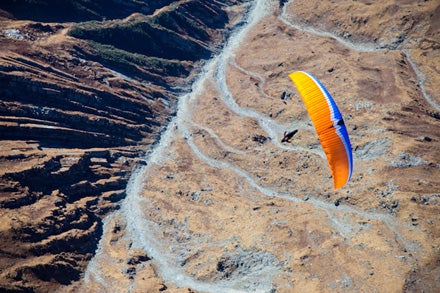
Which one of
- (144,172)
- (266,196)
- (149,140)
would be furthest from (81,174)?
(266,196)

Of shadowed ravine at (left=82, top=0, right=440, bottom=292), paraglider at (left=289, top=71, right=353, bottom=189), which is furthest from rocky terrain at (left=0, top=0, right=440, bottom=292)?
paraglider at (left=289, top=71, right=353, bottom=189)

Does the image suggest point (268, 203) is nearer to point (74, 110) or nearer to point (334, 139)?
point (334, 139)

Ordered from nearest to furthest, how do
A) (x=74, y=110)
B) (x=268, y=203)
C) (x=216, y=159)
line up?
(x=268, y=203) < (x=74, y=110) < (x=216, y=159)

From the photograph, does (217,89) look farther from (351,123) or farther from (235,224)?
(235,224)

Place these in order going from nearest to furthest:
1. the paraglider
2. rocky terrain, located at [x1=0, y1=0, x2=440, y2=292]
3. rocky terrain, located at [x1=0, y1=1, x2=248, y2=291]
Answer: the paraglider
rocky terrain, located at [x1=0, y1=0, x2=440, y2=292]
rocky terrain, located at [x1=0, y1=1, x2=248, y2=291]

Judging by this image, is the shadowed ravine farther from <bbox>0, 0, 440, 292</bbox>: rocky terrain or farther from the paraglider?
the paraglider

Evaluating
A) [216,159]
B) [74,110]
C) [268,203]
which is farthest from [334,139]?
[74,110]

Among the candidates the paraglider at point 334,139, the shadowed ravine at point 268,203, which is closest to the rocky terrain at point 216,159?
the shadowed ravine at point 268,203

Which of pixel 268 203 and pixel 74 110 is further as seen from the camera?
pixel 74 110
